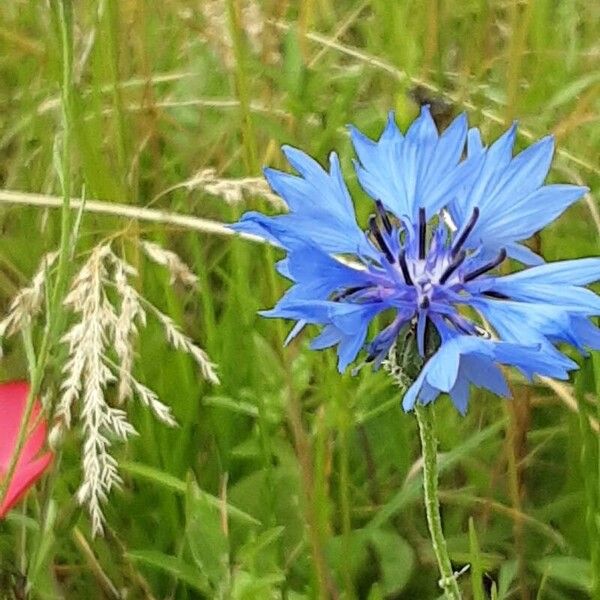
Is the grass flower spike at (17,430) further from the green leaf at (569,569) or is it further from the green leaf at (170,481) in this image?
the green leaf at (569,569)

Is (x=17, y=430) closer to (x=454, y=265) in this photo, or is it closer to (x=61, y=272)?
(x=61, y=272)

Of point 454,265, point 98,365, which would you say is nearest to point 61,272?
point 98,365

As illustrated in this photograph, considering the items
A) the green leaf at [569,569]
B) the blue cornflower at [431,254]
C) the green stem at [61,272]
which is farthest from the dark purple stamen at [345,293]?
the green leaf at [569,569]

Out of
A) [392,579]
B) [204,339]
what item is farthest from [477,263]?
[204,339]

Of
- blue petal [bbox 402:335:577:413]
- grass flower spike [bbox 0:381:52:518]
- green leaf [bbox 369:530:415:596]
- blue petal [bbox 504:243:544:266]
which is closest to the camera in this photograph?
blue petal [bbox 402:335:577:413]

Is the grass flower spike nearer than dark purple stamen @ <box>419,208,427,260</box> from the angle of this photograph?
No

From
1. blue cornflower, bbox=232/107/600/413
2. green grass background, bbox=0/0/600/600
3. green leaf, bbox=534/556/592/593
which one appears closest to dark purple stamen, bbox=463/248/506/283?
blue cornflower, bbox=232/107/600/413

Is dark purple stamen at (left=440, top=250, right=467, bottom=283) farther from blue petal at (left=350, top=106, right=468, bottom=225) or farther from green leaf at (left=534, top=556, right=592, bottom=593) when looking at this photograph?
green leaf at (left=534, top=556, right=592, bottom=593)
